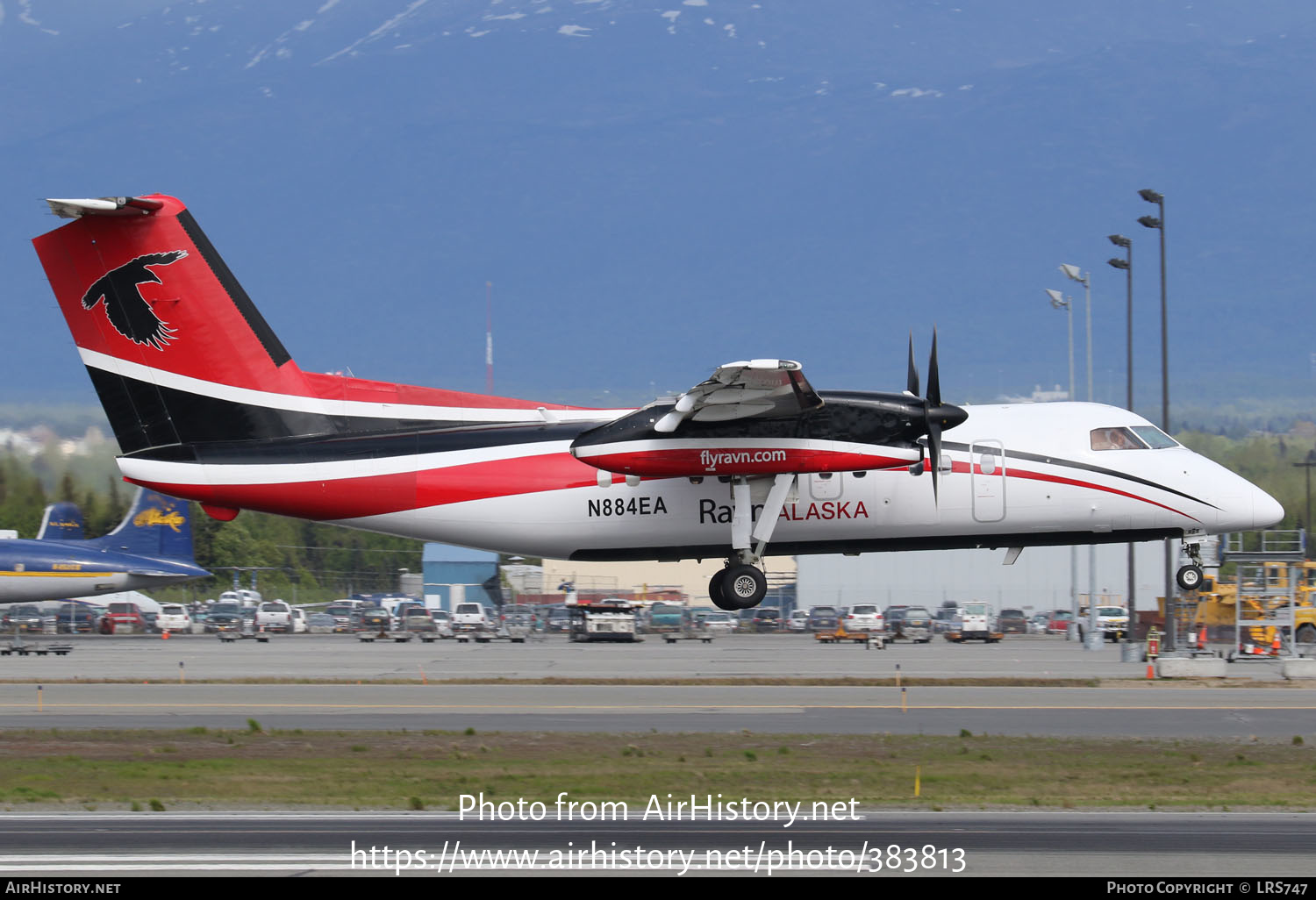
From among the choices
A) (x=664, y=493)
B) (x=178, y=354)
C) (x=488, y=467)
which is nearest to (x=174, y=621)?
(x=178, y=354)

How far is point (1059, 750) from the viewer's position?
24953mm

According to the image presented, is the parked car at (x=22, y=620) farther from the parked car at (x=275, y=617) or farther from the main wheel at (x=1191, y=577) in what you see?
the main wheel at (x=1191, y=577)

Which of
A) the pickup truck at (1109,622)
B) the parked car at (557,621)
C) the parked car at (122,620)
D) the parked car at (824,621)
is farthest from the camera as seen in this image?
the parked car at (122,620)

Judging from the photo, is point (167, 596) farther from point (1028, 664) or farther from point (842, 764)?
point (842, 764)

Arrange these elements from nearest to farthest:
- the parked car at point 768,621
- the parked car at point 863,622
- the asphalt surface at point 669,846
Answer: the asphalt surface at point 669,846, the parked car at point 863,622, the parked car at point 768,621

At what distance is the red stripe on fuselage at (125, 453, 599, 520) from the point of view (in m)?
24.8

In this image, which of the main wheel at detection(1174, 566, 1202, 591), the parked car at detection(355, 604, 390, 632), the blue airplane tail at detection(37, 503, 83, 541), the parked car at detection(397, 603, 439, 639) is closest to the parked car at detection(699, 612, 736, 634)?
the parked car at detection(397, 603, 439, 639)

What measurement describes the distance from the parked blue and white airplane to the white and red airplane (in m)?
32.4

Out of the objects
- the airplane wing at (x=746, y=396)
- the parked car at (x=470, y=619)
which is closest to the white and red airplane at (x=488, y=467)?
the airplane wing at (x=746, y=396)

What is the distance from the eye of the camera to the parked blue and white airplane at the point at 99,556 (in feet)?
184

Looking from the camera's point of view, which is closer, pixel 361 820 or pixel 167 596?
pixel 361 820

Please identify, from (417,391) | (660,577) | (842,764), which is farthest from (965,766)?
(660,577)

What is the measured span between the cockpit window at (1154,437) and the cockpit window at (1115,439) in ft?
0.49
